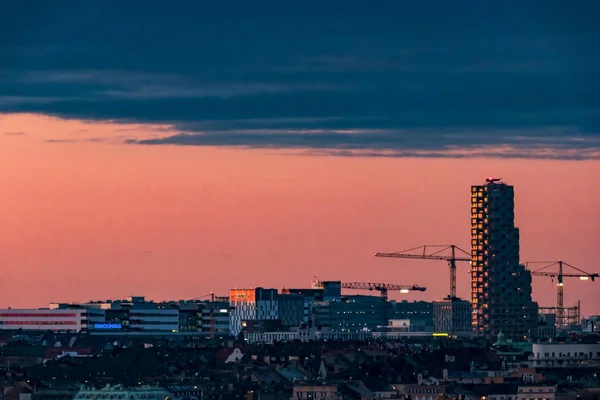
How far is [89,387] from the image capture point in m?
148

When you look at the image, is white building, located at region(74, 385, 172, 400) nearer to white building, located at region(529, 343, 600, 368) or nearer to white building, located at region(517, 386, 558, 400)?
white building, located at region(517, 386, 558, 400)

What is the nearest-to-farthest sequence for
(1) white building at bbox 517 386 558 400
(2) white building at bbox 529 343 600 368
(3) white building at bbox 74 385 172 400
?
1. (3) white building at bbox 74 385 172 400
2. (1) white building at bbox 517 386 558 400
3. (2) white building at bbox 529 343 600 368

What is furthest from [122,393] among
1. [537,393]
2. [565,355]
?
[565,355]

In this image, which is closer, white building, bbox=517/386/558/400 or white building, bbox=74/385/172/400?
white building, bbox=74/385/172/400

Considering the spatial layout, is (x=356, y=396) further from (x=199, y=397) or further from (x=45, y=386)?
(x=45, y=386)

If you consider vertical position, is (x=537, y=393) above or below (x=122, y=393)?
above

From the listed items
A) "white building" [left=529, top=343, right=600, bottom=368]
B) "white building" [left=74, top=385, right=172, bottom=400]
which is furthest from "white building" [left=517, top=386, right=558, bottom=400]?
"white building" [left=529, top=343, right=600, bottom=368]

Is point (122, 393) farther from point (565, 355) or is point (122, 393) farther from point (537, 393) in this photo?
point (565, 355)

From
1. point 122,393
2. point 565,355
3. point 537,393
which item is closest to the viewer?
point 122,393

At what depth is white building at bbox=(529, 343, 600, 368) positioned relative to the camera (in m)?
Answer: 181

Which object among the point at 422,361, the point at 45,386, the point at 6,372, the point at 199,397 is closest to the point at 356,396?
the point at 199,397

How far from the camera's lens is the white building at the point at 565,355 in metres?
181

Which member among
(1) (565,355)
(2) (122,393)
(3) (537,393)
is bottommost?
(2) (122,393)

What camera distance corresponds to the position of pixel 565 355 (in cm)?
18388
